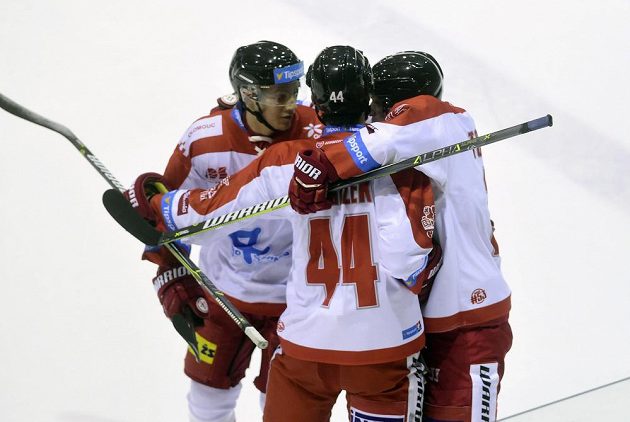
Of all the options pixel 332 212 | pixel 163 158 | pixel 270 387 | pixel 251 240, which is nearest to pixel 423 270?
pixel 332 212

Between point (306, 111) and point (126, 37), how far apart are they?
2636 mm

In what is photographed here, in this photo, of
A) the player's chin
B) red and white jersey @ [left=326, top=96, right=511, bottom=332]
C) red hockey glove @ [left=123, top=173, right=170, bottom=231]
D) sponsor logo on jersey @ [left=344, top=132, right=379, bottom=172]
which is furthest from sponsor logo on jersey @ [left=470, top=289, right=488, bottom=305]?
red hockey glove @ [left=123, top=173, right=170, bottom=231]

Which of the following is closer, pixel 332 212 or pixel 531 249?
pixel 332 212

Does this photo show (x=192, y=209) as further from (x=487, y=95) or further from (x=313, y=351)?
(x=487, y=95)

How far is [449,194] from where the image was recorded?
87.1 inches

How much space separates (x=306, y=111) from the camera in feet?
8.92

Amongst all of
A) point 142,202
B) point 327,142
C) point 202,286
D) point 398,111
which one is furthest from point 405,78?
point 202,286

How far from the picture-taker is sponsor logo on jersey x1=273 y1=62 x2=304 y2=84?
2541mm

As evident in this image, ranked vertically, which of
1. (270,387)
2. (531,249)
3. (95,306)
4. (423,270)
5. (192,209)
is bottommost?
(531,249)

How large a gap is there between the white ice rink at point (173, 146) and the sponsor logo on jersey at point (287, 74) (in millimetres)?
1294

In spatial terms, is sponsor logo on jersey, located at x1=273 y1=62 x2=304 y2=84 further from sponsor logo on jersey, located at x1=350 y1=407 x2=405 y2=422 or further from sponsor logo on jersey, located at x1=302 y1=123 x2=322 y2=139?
sponsor logo on jersey, located at x1=350 y1=407 x2=405 y2=422

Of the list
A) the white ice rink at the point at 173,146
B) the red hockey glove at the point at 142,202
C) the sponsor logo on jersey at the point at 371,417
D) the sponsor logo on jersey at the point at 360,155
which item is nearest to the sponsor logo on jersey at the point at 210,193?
the red hockey glove at the point at 142,202

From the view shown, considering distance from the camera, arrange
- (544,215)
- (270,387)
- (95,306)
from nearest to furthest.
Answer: (270,387), (95,306), (544,215)

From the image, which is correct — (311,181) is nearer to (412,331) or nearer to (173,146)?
(412,331)
